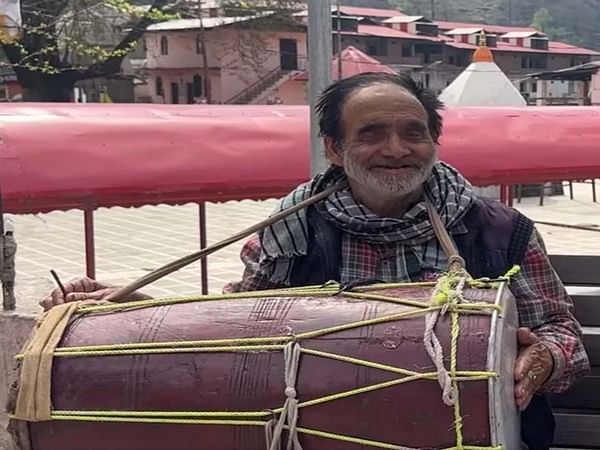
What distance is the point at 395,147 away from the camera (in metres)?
2.18

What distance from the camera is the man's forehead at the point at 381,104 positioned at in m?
2.22

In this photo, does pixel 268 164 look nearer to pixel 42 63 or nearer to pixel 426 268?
pixel 426 268

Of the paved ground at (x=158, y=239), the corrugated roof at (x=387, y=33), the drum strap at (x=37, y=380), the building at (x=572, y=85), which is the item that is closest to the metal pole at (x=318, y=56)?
the drum strap at (x=37, y=380)

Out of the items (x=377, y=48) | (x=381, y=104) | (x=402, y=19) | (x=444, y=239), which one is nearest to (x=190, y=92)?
(x=377, y=48)

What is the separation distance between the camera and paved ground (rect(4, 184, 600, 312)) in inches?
356

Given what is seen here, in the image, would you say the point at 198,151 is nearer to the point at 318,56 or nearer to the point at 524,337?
the point at 318,56

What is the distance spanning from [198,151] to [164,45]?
3850cm

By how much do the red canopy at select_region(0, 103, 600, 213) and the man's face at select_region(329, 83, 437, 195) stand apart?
1.35 metres

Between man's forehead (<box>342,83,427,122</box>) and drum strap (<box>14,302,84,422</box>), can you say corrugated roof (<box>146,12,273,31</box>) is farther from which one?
drum strap (<box>14,302,84,422</box>)

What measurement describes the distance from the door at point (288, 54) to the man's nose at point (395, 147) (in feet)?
117

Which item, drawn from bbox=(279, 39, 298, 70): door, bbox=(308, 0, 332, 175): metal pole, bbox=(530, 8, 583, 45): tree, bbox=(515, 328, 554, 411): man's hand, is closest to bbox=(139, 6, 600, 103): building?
bbox=(279, 39, 298, 70): door

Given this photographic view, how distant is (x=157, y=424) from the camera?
64.4 inches

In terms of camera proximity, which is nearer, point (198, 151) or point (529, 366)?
point (529, 366)

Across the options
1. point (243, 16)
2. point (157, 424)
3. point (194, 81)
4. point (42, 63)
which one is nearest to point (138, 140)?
point (157, 424)
